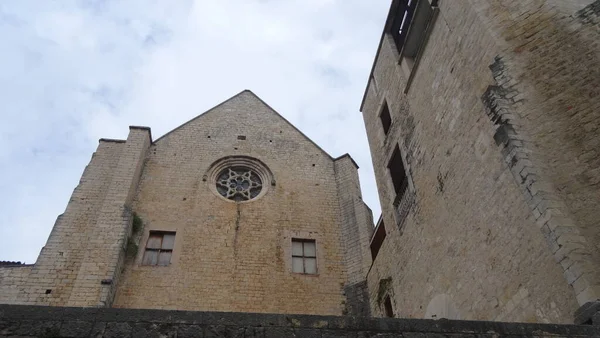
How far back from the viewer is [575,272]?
184 inches

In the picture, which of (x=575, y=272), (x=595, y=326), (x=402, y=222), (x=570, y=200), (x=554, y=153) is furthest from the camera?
(x=402, y=222)

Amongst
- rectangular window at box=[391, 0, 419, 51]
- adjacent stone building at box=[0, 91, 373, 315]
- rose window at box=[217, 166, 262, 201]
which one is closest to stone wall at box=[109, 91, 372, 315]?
adjacent stone building at box=[0, 91, 373, 315]

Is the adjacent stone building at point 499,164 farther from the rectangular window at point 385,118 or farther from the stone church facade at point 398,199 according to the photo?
the rectangular window at point 385,118

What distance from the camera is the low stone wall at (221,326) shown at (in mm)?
3236

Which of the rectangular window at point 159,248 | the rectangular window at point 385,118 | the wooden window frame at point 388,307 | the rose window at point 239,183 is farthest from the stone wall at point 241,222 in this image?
the rectangular window at point 385,118

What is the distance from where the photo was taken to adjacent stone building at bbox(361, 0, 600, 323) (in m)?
5.23

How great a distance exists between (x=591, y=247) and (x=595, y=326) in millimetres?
1309

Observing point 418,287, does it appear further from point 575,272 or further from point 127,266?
point 127,266

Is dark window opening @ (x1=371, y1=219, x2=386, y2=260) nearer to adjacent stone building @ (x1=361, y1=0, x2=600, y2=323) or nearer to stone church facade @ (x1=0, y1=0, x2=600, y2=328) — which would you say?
stone church facade @ (x1=0, y1=0, x2=600, y2=328)

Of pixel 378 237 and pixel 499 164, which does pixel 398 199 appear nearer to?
pixel 378 237

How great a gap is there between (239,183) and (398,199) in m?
6.44

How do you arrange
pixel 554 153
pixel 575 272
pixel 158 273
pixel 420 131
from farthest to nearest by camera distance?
pixel 158 273
pixel 420 131
pixel 554 153
pixel 575 272

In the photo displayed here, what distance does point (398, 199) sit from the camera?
993 cm

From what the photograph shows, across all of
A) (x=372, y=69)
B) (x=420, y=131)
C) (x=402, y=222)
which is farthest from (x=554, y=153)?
(x=372, y=69)
